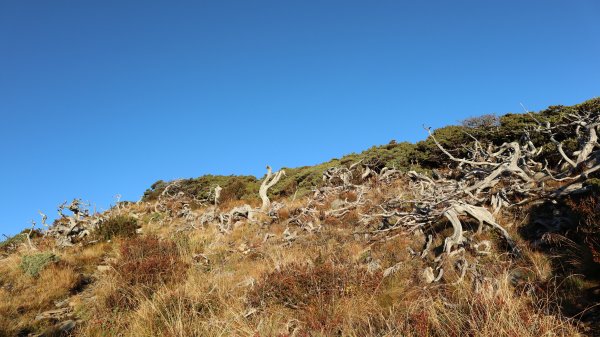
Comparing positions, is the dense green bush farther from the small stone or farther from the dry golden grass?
the small stone

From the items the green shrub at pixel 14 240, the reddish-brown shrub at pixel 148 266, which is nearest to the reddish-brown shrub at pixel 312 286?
the reddish-brown shrub at pixel 148 266

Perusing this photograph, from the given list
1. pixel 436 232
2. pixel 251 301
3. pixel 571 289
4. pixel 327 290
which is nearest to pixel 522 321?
pixel 571 289

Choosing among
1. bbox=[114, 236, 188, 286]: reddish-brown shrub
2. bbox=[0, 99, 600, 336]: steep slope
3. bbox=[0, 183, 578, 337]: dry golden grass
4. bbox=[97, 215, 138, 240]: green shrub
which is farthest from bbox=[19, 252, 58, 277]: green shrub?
bbox=[97, 215, 138, 240]: green shrub

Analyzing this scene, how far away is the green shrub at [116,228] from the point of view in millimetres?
11789

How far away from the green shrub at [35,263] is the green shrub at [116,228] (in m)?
2.77

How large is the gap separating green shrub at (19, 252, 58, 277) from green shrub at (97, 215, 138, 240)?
2.77 metres

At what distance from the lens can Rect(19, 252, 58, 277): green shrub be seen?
8.40 m

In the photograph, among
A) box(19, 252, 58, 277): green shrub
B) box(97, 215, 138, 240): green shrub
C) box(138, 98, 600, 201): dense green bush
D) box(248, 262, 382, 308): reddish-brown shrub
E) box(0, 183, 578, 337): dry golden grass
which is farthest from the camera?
box(138, 98, 600, 201): dense green bush

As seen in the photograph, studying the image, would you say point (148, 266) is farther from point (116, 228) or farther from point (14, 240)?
point (14, 240)

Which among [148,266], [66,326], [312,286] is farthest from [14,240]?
[312,286]

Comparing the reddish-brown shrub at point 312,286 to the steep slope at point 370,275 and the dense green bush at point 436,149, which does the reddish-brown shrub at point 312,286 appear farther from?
the dense green bush at point 436,149

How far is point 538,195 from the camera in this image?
637 cm

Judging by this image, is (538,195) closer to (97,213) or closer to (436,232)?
(436,232)

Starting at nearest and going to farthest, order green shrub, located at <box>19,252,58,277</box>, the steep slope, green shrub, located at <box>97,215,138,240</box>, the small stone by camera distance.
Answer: the steep slope < the small stone < green shrub, located at <box>19,252,58,277</box> < green shrub, located at <box>97,215,138,240</box>
